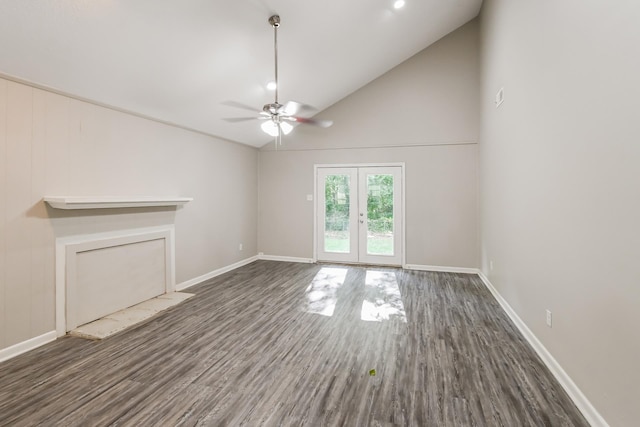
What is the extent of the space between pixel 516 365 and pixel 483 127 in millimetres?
3932

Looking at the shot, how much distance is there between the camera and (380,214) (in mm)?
6156

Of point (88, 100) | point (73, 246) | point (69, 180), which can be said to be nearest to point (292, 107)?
point (88, 100)

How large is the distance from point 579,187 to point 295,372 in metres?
2.55

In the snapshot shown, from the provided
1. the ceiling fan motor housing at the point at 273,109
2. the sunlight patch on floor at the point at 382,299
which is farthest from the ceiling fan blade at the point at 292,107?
the sunlight patch on floor at the point at 382,299

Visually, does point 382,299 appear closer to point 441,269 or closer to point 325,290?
point 325,290

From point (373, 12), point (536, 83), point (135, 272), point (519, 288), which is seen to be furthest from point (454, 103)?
point (135, 272)

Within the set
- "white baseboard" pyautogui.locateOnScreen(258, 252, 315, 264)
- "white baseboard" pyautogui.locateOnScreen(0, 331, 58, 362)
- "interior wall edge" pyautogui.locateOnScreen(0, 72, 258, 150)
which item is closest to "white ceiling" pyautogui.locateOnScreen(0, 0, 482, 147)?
"interior wall edge" pyautogui.locateOnScreen(0, 72, 258, 150)

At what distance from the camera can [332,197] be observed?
646cm

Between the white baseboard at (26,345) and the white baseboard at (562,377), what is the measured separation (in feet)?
14.9

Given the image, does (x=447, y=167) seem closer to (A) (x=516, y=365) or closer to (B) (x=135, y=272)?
(A) (x=516, y=365)

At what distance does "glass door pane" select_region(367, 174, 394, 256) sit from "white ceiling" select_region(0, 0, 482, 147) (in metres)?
2.02

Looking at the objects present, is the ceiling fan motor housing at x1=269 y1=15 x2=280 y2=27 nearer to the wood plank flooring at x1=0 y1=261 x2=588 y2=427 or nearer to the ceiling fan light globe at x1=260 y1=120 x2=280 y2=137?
the ceiling fan light globe at x1=260 y1=120 x2=280 y2=137

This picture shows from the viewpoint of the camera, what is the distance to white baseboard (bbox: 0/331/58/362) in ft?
8.64

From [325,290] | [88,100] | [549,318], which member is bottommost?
[325,290]
